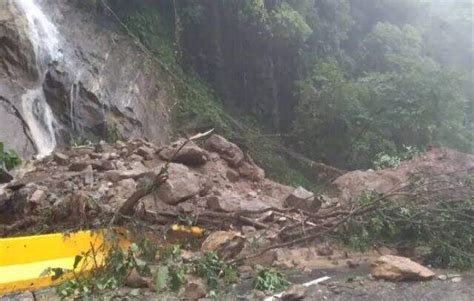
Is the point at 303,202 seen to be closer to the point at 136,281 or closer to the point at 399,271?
the point at 399,271

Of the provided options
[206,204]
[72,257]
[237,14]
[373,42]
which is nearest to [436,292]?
[206,204]

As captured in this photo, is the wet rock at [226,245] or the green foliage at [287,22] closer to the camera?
the wet rock at [226,245]

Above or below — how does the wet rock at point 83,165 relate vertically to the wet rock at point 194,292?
above

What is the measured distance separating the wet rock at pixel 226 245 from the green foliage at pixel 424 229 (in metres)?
1.27

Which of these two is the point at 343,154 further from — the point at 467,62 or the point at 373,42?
the point at 467,62

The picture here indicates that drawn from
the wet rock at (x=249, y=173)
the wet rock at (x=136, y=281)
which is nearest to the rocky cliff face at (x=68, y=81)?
the wet rock at (x=249, y=173)

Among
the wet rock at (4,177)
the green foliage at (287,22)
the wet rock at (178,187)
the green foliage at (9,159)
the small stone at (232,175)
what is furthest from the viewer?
the green foliage at (287,22)

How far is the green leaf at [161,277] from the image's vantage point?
4.29m

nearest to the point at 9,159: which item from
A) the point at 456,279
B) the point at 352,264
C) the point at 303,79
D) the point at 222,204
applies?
the point at 222,204

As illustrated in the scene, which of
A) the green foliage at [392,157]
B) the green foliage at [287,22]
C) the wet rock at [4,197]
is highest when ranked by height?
the green foliage at [287,22]

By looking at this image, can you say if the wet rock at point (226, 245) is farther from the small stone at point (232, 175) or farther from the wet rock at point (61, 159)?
the wet rock at point (61, 159)

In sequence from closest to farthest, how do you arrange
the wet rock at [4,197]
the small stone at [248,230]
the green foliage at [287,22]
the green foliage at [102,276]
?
1. the green foliage at [102,276]
2. the small stone at [248,230]
3. the wet rock at [4,197]
4. the green foliage at [287,22]

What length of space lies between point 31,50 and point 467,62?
604 inches

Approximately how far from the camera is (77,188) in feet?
20.5
